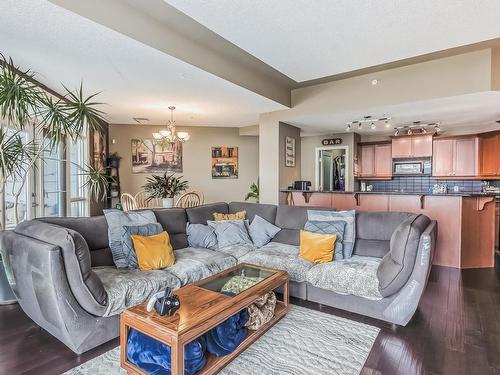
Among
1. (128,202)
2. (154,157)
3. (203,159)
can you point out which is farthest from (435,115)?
(154,157)

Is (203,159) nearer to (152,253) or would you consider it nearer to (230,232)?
(230,232)

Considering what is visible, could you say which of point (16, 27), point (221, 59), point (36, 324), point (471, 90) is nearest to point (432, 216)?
point (471, 90)

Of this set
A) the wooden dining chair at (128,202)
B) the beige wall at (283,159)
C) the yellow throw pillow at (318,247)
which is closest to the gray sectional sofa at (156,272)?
the yellow throw pillow at (318,247)

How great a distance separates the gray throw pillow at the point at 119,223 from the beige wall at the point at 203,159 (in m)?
3.81

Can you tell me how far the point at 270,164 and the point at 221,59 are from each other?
236 cm

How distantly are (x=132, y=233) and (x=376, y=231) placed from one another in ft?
8.98

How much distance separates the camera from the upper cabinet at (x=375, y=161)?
7094mm

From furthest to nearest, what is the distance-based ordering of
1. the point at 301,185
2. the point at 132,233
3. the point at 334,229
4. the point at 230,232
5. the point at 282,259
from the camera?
the point at 301,185
the point at 230,232
the point at 334,229
the point at 282,259
the point at 132,233

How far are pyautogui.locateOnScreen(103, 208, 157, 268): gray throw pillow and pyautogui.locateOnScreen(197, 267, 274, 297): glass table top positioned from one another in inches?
39.2

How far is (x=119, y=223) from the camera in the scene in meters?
2.98

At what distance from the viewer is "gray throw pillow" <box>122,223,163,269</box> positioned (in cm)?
281

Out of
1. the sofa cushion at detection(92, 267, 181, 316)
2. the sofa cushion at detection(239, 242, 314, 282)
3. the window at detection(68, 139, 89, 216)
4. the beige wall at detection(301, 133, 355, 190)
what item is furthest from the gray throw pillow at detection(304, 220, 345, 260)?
the window at detection(68, 139, 89, 216)

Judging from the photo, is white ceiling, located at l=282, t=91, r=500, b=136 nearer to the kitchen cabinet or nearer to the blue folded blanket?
the kitchen cabinet

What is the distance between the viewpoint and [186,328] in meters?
1.62
